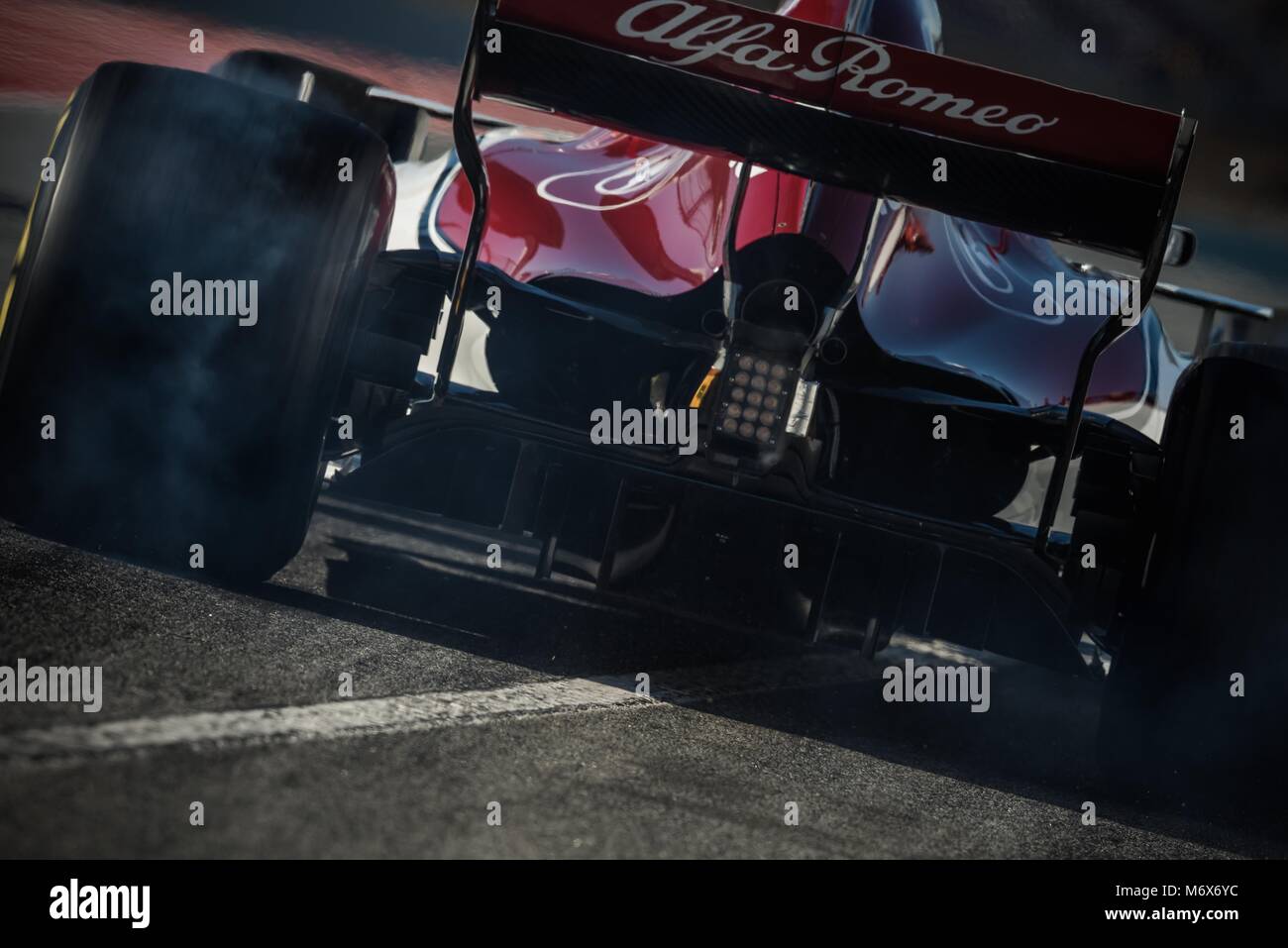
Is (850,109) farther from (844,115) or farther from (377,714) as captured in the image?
(377,714)

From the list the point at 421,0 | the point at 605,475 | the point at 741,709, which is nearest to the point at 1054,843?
the point at 741,709

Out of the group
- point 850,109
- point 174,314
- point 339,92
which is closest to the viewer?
point 174,314

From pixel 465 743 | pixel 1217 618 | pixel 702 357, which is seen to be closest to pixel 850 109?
pixel 702 357

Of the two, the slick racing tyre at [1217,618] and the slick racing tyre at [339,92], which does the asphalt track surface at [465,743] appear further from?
the slick racing tyre at [339,92]

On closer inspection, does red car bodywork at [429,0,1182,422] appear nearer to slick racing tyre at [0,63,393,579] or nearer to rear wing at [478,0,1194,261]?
rear wing at [478,0,1194,261]

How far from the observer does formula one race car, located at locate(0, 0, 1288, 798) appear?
277 cm

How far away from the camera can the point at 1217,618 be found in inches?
118

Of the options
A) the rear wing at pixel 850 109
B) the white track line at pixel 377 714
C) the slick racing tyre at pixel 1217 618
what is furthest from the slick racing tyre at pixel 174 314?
the slick racing tyre at pixel 1217 618

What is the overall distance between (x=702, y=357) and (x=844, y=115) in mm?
739

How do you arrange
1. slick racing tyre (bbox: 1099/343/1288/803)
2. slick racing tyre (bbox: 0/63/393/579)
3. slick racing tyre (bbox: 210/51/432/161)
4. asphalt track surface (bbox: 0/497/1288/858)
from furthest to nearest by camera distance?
slick racing tyre (bbox: 210/51/432/161), slick racing tyre (bbox: 1099/343/1288/803), slick racing tyre (bbox: 0/63/393/579), asphalt track surface (bbox: 0/497/1288/858)

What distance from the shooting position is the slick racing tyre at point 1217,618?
9.75 ft

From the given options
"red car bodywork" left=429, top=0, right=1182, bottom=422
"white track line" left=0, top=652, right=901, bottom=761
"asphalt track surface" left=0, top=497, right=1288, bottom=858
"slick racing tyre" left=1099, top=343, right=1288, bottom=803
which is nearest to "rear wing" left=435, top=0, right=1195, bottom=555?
"slick racing tyre" left=1099, top=343, right=1288, bottom=803
